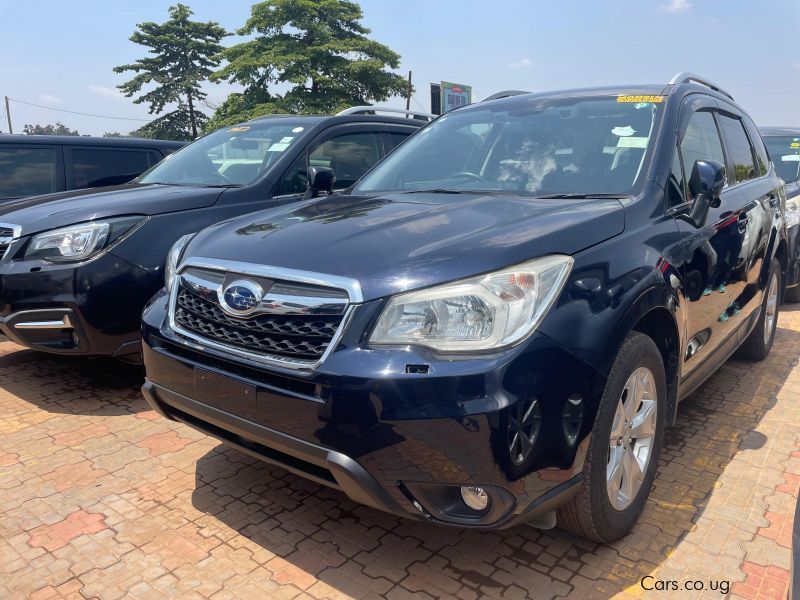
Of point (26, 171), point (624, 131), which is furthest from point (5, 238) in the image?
point (624, 131)

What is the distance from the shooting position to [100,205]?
4043mm

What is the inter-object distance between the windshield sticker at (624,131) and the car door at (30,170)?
520 cm

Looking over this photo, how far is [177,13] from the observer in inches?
1688

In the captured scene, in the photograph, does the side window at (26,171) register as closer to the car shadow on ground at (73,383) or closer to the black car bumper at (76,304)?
the car shadow on ground at (73,383)

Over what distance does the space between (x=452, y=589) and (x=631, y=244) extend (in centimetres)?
144

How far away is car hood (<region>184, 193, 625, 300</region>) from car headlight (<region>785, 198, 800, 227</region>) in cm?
474

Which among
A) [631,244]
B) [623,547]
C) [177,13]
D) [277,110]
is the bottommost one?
[623,547]

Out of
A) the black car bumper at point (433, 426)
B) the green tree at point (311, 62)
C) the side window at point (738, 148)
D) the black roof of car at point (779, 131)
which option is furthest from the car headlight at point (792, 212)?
the green tree at point (311, 62)

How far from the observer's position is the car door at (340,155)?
4.81 meters

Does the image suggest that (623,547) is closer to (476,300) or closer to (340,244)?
(476,300)

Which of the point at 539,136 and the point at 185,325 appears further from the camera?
the point at 539,136

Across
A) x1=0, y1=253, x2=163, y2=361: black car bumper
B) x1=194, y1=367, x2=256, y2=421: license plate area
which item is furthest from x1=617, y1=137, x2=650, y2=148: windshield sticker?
x1=0, y1=253, x2=163, y2=361: black car bumper

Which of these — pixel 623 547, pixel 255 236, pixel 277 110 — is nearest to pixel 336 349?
pixel 255 236

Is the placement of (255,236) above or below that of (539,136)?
below
